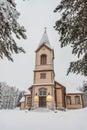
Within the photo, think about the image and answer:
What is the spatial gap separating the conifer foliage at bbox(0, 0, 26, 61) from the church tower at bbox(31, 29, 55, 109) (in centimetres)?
1885

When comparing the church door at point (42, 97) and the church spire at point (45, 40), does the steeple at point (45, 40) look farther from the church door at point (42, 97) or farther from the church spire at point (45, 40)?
the church door at point (42, 97)

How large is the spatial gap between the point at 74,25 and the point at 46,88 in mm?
19939

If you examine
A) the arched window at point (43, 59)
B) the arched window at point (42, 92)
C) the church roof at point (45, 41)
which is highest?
the church roof at point (45, 41)

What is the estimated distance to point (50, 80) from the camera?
26.6 m

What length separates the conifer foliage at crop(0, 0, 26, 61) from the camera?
18.4 feet

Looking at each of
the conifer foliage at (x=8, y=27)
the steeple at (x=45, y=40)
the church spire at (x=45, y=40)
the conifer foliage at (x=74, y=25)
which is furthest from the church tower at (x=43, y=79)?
the conifer foliage at (x=8, y=27)

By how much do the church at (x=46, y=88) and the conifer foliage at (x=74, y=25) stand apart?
1793 cm

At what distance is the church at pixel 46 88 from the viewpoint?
2542 centimetres

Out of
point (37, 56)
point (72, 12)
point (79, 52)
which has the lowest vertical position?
point (79, 52)

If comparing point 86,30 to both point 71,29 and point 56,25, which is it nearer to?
point 71,29

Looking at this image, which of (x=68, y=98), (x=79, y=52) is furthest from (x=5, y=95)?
(x=79, y=52)

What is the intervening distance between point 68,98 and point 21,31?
88.7 feet

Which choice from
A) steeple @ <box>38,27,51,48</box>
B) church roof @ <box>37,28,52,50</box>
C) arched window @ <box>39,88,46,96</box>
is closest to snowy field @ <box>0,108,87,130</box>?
arched window @ <box>39,88,46,96</box>

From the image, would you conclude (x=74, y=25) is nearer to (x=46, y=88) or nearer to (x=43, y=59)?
(x=46, y=88)
